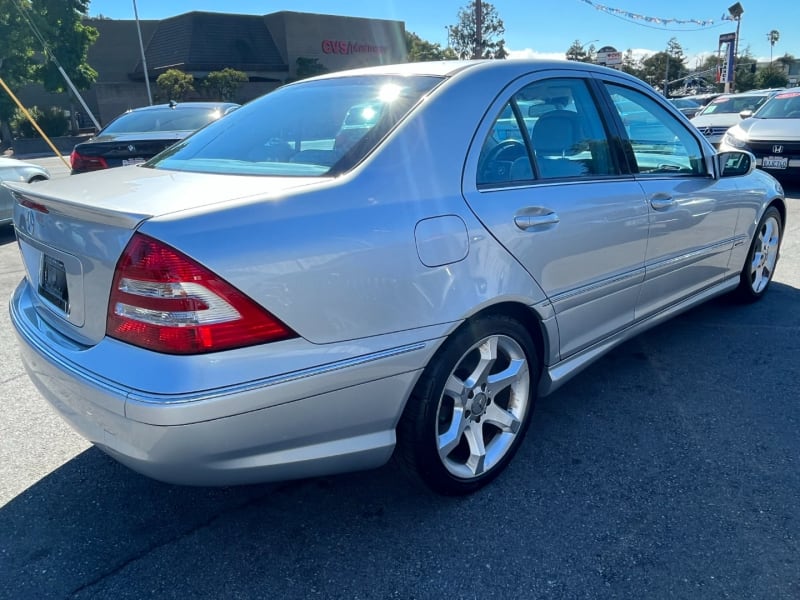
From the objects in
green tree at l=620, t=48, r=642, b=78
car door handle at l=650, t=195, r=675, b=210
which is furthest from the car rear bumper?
green tree at l=620, t=48, r=642, b=78

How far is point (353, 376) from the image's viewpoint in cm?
197

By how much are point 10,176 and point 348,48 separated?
3942cm

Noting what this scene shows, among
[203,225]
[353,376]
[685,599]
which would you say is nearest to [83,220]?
[203,225]

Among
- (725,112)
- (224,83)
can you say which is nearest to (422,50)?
(224,83)

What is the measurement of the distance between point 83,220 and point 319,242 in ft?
2.55

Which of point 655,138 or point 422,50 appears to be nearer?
point 655,138

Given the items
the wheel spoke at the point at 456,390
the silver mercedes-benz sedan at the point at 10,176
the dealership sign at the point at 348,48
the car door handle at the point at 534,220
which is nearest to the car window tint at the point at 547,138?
the car door handle at the point at 534,220

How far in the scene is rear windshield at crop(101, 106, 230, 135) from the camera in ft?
23.9

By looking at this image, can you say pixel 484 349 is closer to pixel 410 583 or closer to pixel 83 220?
pixel 410 583

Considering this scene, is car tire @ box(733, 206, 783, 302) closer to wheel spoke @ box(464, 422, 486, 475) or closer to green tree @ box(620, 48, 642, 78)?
wheel spoke @ box(464, 422, 486, 475)

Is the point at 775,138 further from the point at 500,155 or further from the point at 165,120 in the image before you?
the point at 500,155

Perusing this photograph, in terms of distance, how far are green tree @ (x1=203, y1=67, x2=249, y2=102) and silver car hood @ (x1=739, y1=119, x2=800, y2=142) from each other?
29363 mm

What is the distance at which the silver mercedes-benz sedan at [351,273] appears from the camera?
5.86ft

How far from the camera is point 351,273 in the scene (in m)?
1.92
